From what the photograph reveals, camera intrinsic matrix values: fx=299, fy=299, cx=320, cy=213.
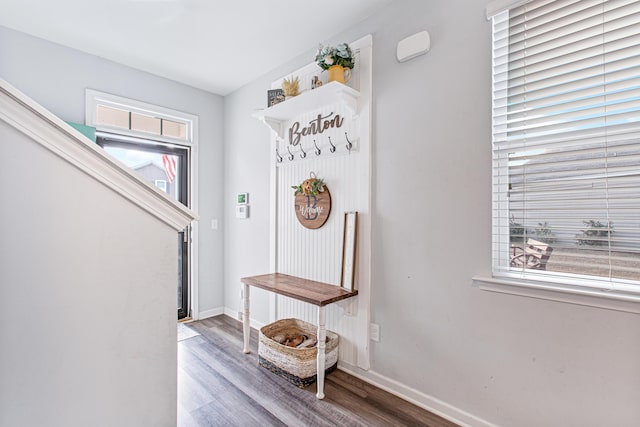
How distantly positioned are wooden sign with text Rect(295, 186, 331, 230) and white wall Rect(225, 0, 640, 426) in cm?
46

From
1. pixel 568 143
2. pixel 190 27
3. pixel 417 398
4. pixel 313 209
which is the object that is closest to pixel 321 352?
pixel 417 398

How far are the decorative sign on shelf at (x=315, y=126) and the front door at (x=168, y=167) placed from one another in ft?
4.82

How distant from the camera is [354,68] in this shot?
2289 mm

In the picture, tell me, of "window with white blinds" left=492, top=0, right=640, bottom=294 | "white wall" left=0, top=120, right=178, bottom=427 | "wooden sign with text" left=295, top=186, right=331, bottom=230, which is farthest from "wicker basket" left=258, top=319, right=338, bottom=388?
"window with white blinds" left=492, top=0, right=640, bottom=294

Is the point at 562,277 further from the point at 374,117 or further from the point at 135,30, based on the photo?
the point at 135,30

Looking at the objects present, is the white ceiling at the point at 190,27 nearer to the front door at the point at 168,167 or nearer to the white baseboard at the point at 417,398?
the front door at the point at 168,167

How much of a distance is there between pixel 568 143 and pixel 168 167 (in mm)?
3556

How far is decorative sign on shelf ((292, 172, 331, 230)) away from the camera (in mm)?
2480

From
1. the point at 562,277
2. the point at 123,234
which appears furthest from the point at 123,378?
the point at 562,277

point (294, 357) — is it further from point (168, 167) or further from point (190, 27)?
point (190, 27)

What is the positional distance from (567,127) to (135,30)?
3.05 meters

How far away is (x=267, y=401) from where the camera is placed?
1.98 m

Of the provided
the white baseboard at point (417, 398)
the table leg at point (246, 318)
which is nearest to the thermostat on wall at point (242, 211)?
the table leg at point (246, 318)

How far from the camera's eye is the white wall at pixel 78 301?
2.88ft
